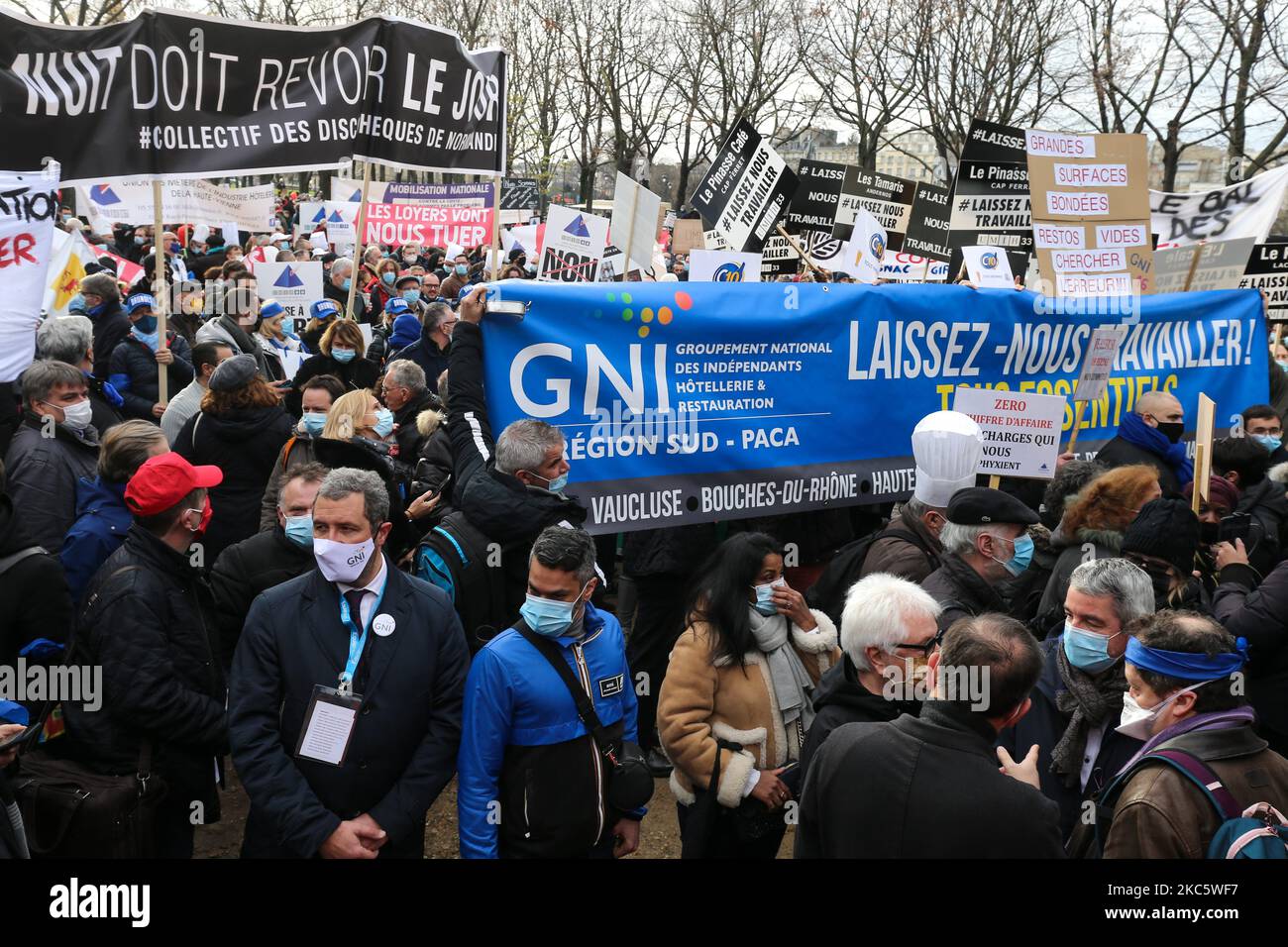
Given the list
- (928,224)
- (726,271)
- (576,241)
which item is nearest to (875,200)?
(928,224)

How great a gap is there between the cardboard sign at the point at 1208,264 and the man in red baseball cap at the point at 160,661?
24.9 ft

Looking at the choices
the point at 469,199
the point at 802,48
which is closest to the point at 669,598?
the point at 469,199

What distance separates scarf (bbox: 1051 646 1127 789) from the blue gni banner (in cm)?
229

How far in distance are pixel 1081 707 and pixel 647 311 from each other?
2.76 metres

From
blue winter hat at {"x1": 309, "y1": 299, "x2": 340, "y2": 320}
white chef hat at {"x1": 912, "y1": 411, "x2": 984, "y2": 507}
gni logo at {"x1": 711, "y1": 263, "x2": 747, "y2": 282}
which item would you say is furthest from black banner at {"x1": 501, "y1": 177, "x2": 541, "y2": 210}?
white chef hat at {"x1": 912, "y1": 411, "x2": 984, "y2": 507}

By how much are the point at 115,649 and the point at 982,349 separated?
194 inches

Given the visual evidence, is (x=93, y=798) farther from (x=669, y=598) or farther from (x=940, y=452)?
(x=940, y=452)

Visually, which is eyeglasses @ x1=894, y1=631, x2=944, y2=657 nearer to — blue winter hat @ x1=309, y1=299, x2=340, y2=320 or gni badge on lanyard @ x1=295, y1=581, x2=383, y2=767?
gni badge on lanyard @ x1=295, y1=581, x2=383, y2=767

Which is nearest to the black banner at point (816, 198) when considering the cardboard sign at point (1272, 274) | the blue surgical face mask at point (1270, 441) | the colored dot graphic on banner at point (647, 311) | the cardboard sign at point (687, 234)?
the cardboard sign at point (1272, 274)

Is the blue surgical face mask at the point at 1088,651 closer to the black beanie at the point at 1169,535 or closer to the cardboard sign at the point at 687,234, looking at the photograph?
the black beanie at the point at 1169,535

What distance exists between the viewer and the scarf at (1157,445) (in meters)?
6.43

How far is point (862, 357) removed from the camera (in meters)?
6.20

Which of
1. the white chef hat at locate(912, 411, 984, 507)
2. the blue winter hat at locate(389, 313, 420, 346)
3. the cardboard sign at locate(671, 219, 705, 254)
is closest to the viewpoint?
the white chef hat at locate(912, 411, 984, 507)

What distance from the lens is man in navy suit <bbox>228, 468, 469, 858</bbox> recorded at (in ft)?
11.1
